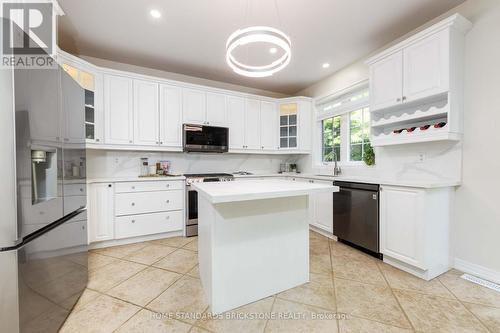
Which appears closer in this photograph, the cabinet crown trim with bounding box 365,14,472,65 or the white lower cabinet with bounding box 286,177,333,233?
the cabinet crown trim with bounding box 365,14,472,65

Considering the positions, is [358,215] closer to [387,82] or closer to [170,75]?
[387,82]

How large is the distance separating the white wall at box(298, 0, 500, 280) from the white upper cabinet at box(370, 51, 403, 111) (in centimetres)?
58

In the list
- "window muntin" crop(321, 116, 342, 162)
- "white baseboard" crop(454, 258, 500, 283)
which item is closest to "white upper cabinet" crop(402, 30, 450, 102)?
"window muntin" crop(321, 116, 342, 162)

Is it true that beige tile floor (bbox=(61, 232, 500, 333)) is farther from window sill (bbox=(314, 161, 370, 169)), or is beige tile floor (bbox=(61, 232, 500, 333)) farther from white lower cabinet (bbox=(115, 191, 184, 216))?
window sill (bbox=(314, 161, 370, 169))

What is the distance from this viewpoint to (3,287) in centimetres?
103

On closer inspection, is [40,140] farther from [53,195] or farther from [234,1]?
[234,1]

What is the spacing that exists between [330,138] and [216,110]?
2200 millimetres

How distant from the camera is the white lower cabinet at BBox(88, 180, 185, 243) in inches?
Answer: 111

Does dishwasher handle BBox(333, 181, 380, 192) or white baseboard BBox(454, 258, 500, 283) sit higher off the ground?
dishwasher handle BBox(333, 181, 380, 192)

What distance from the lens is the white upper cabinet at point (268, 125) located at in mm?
4266

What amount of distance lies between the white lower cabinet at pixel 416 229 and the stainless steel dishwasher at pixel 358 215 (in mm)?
93

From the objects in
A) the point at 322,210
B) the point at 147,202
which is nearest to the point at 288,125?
the point at 322,210

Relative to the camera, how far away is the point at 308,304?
1708 millimetres

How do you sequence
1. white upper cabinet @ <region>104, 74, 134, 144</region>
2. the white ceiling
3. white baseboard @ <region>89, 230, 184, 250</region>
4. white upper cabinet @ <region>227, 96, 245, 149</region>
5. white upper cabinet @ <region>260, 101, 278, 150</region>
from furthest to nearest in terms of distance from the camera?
white upper cabinet @ <region>260, 101, 278, 150</region>
white upper cabinet @ <region>227, 96, 245, 149</region>
white upper cabinet @ <region>104, 74, 134, 144</region>
white baseboard @ <region>89, 230, 184, 250</region>
the white ceiling
